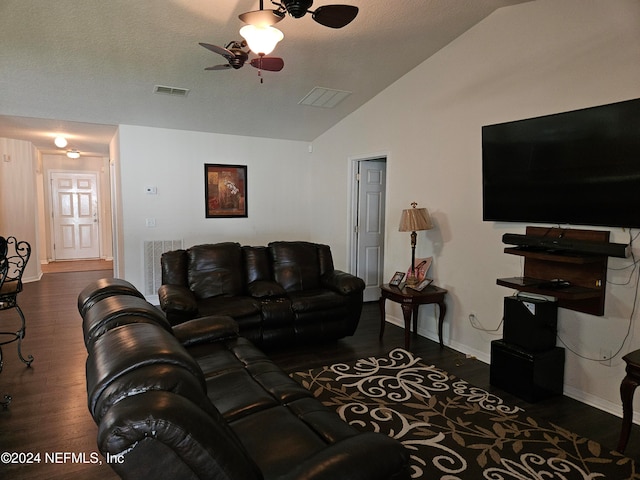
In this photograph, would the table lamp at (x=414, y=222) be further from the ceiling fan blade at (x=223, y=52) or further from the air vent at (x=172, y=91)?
the air vent at (x=172, y=91)

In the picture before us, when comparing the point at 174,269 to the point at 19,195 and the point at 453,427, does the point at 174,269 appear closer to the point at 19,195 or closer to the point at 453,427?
the point at 453,427

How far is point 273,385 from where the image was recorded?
6.93 feet

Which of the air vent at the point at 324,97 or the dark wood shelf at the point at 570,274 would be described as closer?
the dark wood shelf at the point at 570,274

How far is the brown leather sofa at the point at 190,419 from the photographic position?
34.6 inches

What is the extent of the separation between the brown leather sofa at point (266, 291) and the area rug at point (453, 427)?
1.89ft

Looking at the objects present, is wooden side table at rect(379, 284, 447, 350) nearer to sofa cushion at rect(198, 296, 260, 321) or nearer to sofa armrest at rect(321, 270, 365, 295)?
sofa armrest at rect(321, 270, 365, 295)

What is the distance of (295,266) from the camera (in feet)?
14.6

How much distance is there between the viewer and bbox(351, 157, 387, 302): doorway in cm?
559

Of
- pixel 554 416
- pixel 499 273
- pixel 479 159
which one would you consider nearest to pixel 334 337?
pixel 499 273

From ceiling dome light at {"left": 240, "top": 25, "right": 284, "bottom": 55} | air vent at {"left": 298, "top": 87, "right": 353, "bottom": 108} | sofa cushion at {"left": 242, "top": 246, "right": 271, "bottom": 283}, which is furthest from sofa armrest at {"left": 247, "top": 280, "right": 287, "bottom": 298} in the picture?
air vent at {"left": 298, "top": 87, "right": 353, "bottom": 108}

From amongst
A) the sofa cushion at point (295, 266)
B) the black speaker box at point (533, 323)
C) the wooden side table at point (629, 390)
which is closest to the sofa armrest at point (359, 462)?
the wooden side table at point (629, 390)

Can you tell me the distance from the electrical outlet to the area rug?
65cm

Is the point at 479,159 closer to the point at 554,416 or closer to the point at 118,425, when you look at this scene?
the point at 554,416

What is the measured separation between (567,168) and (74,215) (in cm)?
1029
